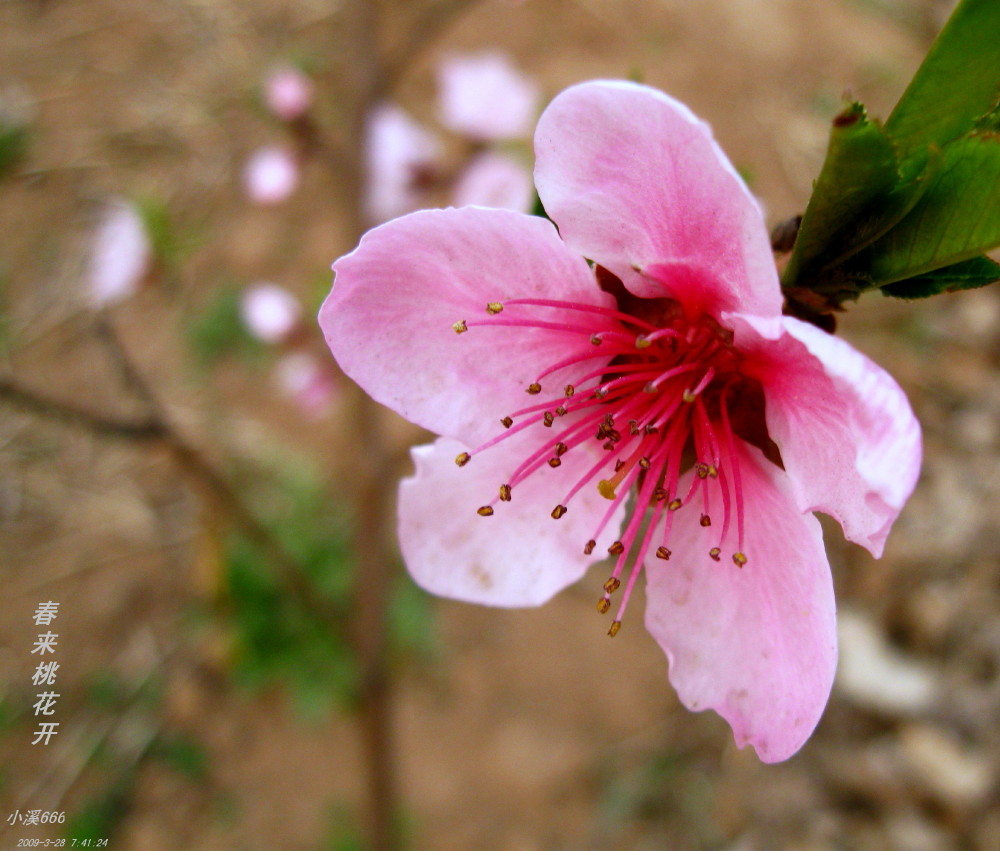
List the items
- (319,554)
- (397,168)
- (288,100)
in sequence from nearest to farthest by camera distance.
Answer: (288,100)
(397,168)
(319,554)

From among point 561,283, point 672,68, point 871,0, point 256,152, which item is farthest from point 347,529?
point 871,0

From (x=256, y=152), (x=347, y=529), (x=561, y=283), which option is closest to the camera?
(x=561, y=283)

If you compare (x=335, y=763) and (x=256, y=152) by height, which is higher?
(x=256, y=152)

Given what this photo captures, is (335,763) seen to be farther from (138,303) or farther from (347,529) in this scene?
(138,303)

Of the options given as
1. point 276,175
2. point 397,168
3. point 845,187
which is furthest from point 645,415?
point 276,175

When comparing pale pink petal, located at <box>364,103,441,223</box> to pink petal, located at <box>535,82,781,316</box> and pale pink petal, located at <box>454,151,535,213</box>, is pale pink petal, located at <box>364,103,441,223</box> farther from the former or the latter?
pink petal, located at <box>535,82,781,316</box>

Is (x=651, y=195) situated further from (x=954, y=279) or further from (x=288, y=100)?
(x=288, y=100)
